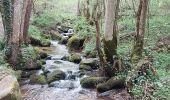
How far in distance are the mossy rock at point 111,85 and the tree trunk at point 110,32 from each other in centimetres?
108

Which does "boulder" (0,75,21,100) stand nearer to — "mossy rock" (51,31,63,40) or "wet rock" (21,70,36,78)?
"wet rock" (21,70,36,78)

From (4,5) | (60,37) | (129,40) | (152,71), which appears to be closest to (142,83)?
(152,71)

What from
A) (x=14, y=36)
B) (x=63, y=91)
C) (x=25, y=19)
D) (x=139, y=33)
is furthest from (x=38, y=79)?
(x=25, y=19)

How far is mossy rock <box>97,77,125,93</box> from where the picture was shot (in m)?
11.2

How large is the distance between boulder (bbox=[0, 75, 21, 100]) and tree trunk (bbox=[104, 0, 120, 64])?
4.17 metres

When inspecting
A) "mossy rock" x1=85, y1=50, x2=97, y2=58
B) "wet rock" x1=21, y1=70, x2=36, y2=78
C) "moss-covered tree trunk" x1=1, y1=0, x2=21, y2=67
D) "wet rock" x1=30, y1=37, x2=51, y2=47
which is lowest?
"wet rock" x1=21, y1=70, x2=36, y2=78

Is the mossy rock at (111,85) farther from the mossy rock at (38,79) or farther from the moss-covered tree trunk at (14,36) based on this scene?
the moss-covered tree trunk at (14,36)

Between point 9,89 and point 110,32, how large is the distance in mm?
4894

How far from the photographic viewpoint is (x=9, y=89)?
8789 millimetres

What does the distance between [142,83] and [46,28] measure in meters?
16.8

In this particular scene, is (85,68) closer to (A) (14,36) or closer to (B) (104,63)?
(B) (104,63)

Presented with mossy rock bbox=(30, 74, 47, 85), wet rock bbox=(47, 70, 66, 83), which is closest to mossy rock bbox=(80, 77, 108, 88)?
wet rock bbox=(47, 70, 66, 83)

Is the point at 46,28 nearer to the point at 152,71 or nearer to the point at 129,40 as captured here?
the point at 129,40

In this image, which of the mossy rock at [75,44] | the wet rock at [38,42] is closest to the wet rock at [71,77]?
the mossy rock at [75,44]
